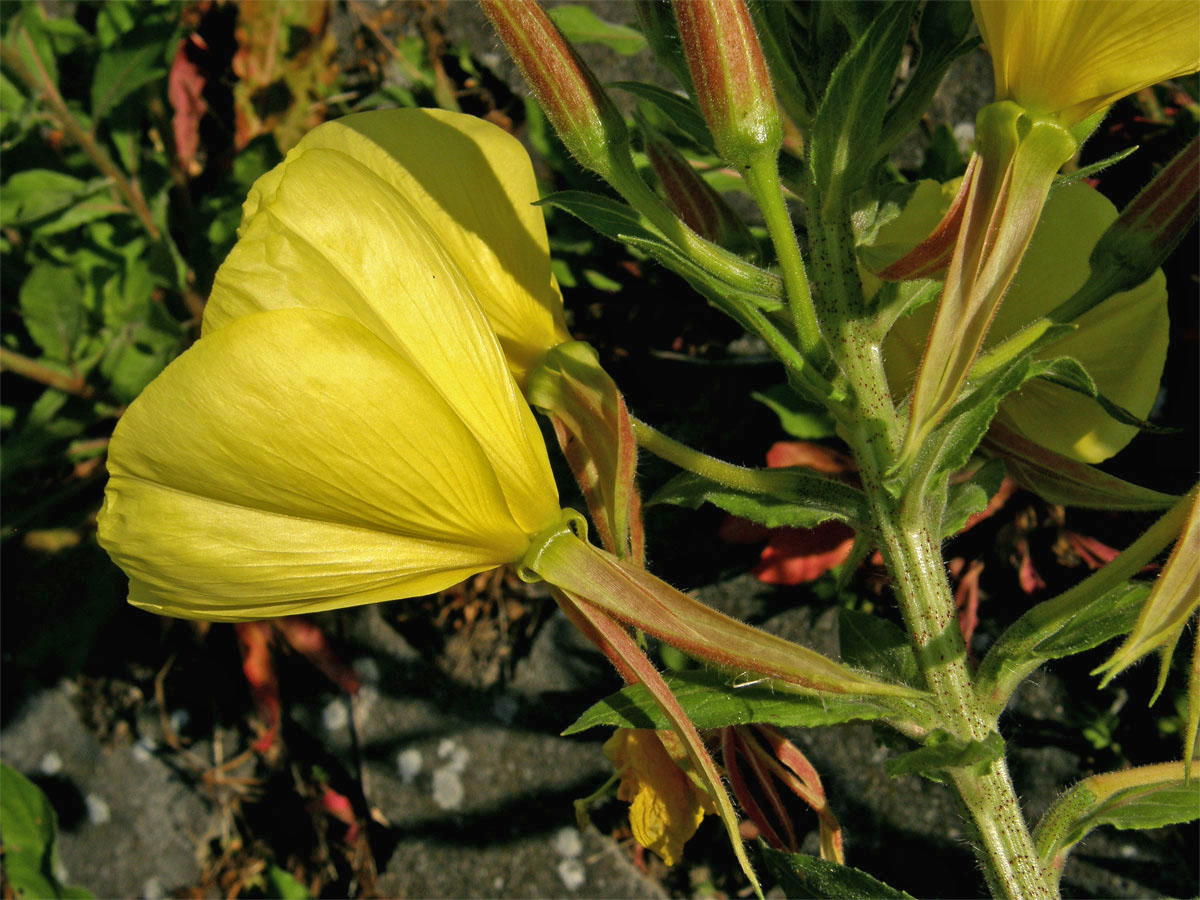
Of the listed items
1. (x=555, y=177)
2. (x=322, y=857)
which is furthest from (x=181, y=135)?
(x=322, y=857)

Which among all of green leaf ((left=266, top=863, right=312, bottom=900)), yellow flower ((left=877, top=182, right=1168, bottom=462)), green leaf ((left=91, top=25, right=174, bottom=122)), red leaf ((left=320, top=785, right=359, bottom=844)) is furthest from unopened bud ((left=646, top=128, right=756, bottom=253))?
green leaf ((left=266, top=863, right=312, bottom=900))

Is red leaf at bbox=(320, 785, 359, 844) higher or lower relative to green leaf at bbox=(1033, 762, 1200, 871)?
lower

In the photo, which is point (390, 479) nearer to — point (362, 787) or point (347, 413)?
point (347, 413)

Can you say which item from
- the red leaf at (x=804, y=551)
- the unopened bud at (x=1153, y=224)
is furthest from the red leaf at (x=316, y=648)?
the unopened bud at (x=1153, y=224)

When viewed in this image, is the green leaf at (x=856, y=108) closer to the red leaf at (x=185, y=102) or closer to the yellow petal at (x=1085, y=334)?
the yellow petal at (x=1085, y=334)

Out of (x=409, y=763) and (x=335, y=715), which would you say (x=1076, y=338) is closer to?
(x=409, y=763)

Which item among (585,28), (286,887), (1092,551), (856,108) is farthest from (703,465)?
(286,887)

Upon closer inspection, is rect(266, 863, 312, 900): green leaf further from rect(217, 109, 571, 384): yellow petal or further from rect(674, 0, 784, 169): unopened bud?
rect(674, 0, 784, 169): unopened bud
